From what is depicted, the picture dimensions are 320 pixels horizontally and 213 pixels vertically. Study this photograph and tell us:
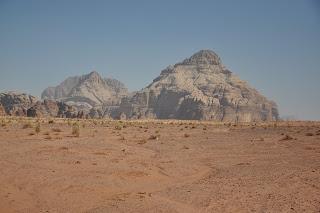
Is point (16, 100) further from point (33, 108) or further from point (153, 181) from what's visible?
point (153, 181)

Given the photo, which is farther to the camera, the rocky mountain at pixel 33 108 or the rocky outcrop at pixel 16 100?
the rocky outcrop at pixel 16 100

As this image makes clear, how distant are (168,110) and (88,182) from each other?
179 meters

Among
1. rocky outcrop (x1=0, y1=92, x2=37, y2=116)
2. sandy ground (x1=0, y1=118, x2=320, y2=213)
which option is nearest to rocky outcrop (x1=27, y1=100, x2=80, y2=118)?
rocky outcrop (x1=0, y1=92, x2=37, y2=116)

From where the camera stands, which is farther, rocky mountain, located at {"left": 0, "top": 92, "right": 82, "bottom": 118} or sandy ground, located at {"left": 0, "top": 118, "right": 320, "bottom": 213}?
rocky mountain, located at {"left": 0, "top": 92, "right": 82, "bottom": 118}

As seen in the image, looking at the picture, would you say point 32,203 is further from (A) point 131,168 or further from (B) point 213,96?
(B) point 213,96

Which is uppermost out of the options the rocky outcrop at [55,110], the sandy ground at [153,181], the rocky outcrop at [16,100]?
the rocky outcrop at [16,100]

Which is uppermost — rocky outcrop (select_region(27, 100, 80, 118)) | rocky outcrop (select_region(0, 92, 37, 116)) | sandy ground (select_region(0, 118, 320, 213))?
rocky outcrop (select_region(0, 92, 37, 116))

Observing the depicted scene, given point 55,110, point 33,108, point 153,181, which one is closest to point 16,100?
point 55,110

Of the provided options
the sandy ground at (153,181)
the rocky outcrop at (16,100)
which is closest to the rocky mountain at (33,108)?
the rocky outcrop at (16,100)

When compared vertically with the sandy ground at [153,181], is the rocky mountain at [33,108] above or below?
above

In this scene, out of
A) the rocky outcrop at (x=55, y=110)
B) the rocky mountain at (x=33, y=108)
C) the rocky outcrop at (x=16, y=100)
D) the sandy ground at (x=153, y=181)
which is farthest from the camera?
the rocky outcrop at (x=16, y=100)

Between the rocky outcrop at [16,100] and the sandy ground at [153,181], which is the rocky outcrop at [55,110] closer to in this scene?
the rocky outcrop at [16,100]

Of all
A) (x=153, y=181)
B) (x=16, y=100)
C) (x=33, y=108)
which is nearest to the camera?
(x=153, y=181)

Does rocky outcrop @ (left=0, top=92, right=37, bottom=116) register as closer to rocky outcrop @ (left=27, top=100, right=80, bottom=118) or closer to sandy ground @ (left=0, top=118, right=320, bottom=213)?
rocky outcrop @ (left=27, top=100, right=80, bottom=118)
